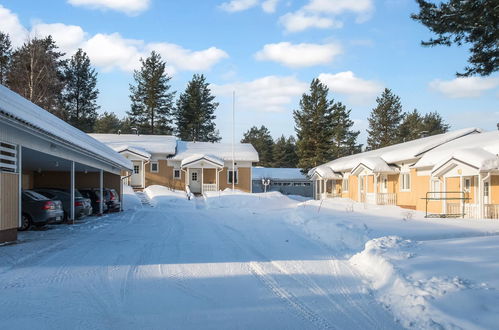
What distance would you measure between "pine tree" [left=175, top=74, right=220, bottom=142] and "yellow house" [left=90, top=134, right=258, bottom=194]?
57.6 ft

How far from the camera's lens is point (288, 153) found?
3125 inches

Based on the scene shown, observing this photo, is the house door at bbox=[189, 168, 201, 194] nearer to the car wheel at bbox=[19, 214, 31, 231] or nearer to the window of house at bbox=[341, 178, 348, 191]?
the window of house at bbox=[341, 178, 348, 191]

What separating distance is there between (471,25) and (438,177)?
45.9 ft

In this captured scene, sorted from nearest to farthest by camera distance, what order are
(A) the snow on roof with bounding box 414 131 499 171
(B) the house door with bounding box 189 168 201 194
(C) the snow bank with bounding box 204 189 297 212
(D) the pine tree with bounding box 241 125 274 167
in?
1. (A) the snow on roof with bounding box 414 131 499 171
2. (C) the snow bank with bounding box 204 189 297 212
3. (B) the house door with bounding box 189 168 201 194
4. (D) the pine tree with bounding box 241 125 274 167

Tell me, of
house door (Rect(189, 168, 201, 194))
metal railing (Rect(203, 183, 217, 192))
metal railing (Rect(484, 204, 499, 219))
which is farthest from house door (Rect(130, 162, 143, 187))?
metal railing (Rect(484, 204, 499, 219))

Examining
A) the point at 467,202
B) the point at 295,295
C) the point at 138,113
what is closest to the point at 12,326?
the point at 295,295

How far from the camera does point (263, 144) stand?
276 ft

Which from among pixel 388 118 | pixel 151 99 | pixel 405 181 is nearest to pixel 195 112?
pixel 151 99

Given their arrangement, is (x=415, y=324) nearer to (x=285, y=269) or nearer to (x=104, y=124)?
(x=285, y=269)

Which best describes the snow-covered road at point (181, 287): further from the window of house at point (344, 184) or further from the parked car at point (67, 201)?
the window of house at point (344, 184)

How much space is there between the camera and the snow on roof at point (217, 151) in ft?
145

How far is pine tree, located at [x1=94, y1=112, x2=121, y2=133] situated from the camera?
241 ft

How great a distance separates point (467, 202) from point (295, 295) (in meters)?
18.8

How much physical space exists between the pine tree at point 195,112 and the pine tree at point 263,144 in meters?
17.8
